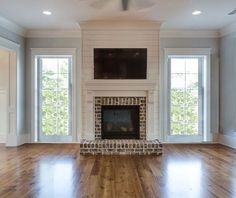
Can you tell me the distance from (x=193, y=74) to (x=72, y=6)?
3.74 meters

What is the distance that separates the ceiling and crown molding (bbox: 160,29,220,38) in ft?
1.04

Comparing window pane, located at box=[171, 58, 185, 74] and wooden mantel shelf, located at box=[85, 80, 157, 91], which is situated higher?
window pane, located at box=[171, 58, 185, 74]

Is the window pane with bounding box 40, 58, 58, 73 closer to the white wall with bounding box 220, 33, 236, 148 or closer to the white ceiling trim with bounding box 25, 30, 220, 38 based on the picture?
the white ceiling trim with bounding box 25, 30, 220, 38

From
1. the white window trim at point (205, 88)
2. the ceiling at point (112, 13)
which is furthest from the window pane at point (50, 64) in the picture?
the white window trim at point (205, 88)

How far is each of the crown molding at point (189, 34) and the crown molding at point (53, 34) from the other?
7.14 ft

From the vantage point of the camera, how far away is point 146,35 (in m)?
7.01

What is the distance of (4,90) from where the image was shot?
7652 millimetres

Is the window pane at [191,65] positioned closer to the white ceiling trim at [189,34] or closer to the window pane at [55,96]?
the white ceiling trim at [189,34]

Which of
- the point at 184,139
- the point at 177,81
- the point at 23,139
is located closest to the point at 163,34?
the point at 177,81

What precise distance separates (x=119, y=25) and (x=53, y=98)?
2537 mm

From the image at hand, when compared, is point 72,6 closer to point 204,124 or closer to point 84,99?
point 84,99

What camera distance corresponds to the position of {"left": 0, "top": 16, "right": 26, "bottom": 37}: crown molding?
6.46 m

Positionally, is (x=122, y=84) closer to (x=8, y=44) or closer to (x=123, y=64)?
(x=123, y=64)

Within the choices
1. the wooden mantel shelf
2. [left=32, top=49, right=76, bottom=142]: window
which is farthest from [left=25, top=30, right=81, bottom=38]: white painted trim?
the wooden mantel shelf
